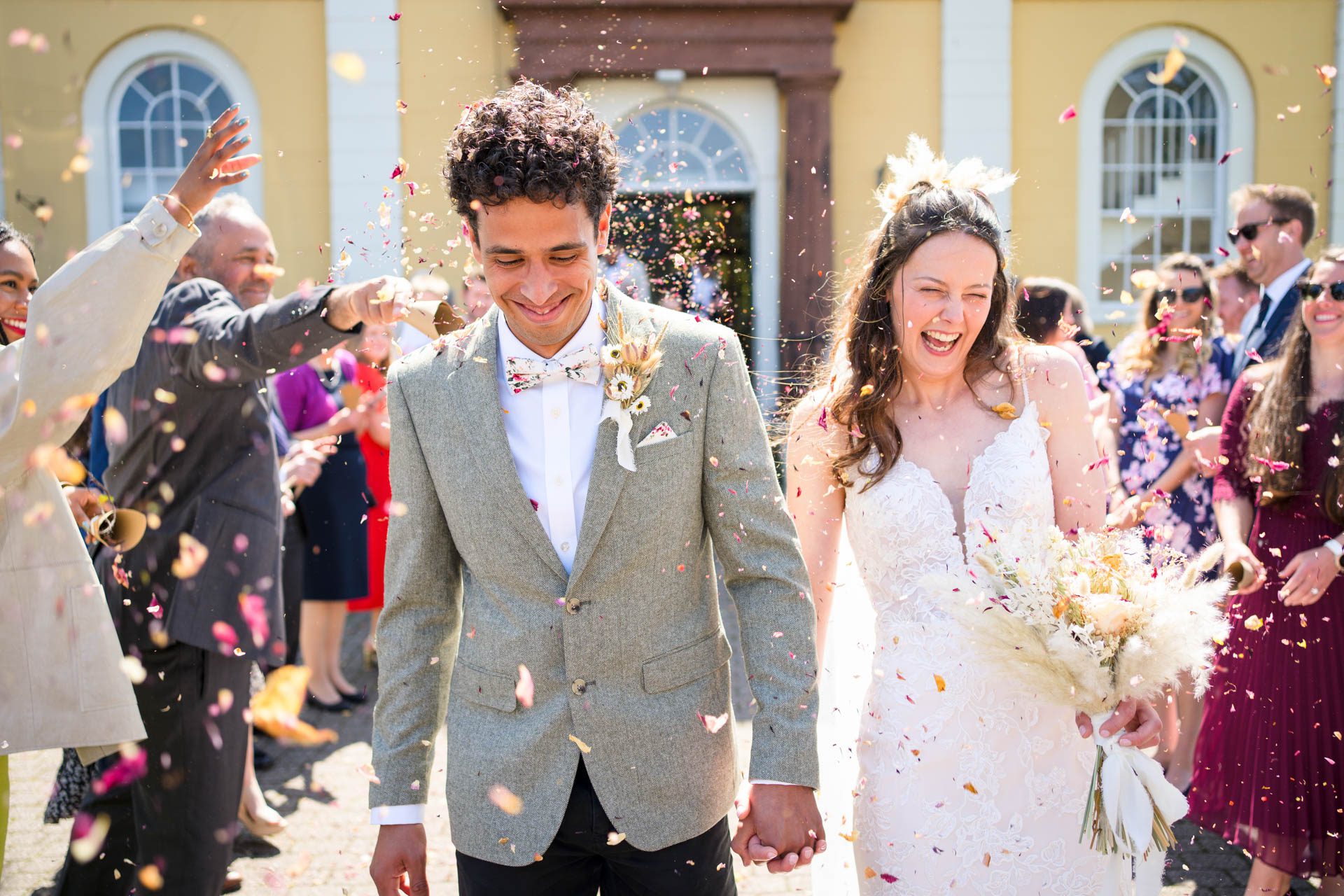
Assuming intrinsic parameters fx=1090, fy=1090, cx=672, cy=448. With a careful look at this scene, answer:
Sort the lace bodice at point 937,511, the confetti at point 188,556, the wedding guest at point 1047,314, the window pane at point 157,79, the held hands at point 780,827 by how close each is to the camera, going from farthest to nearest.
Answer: the window pane at point 157,79
the wedding guest at point 1047,314
the confetti at point 188,556
the lace bodice at point 937,511
the held hands at point 780,827

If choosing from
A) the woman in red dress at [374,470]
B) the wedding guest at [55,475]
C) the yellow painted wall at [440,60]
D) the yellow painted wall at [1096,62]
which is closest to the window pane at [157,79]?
the yellow painted wall at [440,60]

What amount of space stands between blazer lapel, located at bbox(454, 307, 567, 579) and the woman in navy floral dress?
3.42 m

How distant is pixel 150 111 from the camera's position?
11297 mm

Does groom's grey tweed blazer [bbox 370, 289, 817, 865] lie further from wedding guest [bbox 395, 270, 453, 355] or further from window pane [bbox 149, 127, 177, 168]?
window pane [bbox 149, 127, 177, 168]

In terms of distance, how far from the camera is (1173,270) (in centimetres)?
595

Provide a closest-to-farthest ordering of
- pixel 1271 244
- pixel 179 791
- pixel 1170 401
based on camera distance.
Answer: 1. pixel 179 791
2. pixel 1271 244
3. pixel 1170 401

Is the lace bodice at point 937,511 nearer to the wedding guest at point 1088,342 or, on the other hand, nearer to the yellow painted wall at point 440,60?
the wedding guest at point 1088,342

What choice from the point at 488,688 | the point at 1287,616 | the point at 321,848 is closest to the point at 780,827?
the point at 488,688

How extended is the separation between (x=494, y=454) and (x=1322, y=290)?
319 cm

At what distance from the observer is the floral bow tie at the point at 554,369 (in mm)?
2205

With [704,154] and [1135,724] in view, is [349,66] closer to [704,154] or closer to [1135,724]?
[704,154]

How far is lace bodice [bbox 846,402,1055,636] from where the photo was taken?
2.68m

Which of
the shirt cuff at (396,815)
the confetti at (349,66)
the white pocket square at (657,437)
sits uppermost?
the confetti at (349,66)

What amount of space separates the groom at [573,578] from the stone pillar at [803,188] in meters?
8.01
